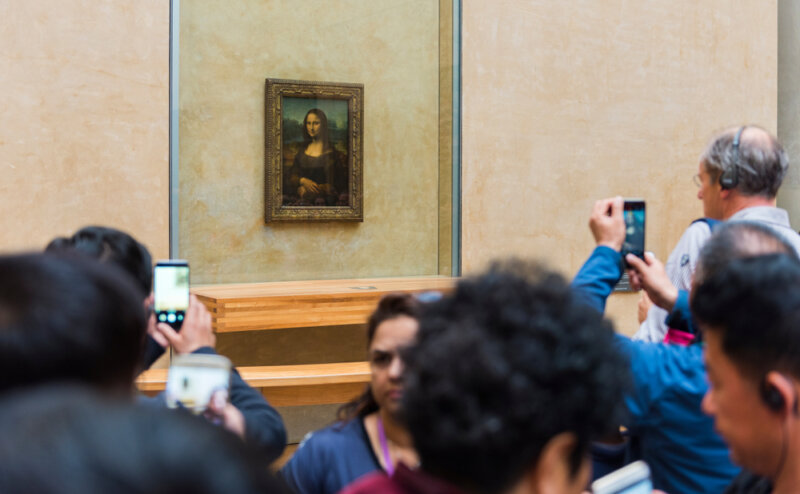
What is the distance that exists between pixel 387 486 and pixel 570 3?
8.99 meters

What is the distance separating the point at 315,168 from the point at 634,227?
549 centimetres

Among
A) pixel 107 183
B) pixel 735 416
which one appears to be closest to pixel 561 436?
pixel 735 416

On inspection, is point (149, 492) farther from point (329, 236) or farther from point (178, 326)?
point (329, 236)

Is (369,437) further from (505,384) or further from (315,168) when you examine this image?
(315,168)

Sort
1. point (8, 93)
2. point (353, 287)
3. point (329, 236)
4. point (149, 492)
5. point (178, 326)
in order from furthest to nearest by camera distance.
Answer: point (329, 236) < point (353, 287) < point (8, 93) < point (178, 326) < point (149, 492)

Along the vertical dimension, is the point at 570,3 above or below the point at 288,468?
above

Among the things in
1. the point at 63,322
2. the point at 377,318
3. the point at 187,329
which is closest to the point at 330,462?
the point at 377,318

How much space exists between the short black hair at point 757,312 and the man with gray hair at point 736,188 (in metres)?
2.13

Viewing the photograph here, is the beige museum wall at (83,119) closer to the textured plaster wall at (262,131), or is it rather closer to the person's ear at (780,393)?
the textured plaster wall at (262,131)

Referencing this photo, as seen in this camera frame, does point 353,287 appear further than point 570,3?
No

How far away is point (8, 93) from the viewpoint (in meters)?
7.21

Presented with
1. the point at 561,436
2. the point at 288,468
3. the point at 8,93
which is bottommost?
the point at 288,468

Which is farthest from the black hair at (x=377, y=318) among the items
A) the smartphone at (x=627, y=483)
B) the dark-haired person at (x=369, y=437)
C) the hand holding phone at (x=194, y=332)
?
the smartphone at (x=627, y=483)

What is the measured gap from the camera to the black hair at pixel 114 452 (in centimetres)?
61
